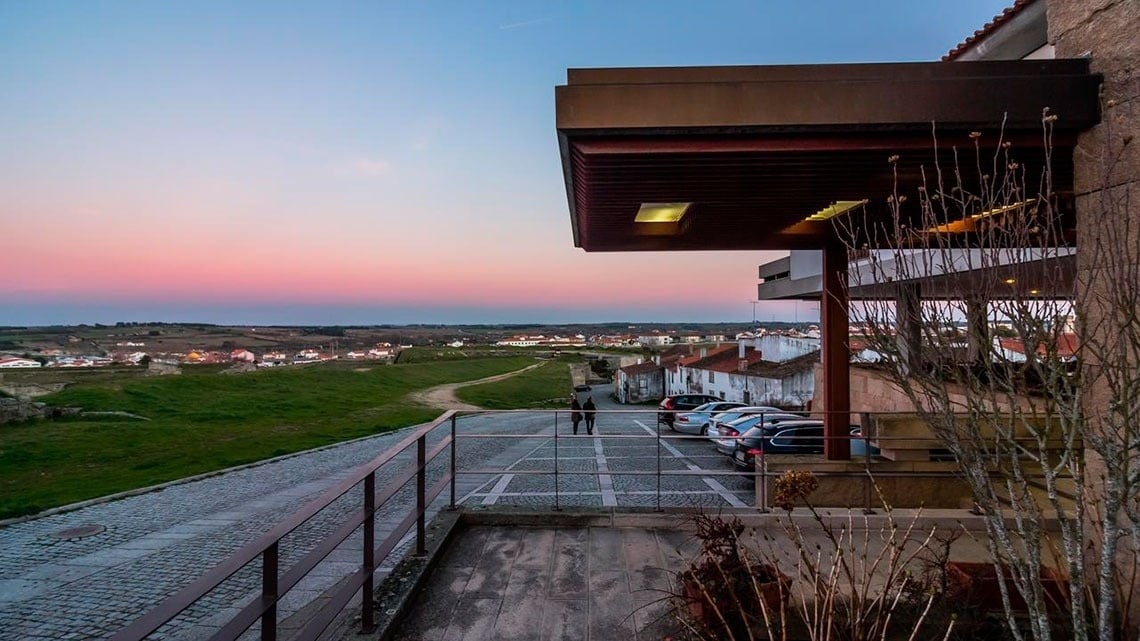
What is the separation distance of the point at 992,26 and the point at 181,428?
79.2 feet

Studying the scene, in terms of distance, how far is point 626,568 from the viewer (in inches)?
172

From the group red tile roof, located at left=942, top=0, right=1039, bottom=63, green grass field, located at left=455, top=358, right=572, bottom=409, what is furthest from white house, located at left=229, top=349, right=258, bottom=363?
red tile roof, located at left=942, top=0, right=1039, bottom=63

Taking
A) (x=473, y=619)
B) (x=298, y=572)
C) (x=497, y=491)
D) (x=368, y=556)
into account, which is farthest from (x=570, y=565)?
(x=497, y=491)

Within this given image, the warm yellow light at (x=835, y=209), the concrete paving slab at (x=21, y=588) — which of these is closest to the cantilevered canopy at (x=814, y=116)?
the warm yellow light at (x=835, y=209)

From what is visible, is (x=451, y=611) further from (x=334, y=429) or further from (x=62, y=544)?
(x=334, y=429)

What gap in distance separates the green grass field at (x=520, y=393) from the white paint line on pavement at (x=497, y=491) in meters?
22.0

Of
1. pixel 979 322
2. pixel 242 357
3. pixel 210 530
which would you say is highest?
pixel 979 322

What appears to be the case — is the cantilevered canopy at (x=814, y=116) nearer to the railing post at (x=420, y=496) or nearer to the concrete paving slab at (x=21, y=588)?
the railing post at (x=420, y=496)

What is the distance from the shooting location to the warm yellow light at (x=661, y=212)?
6094 millimetres

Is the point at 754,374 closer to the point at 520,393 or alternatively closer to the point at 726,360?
the point at 726,360

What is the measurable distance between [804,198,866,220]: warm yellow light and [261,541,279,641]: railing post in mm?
6047

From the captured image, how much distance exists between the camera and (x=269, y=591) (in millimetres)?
2090

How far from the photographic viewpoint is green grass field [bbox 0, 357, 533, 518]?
12273 millimetres

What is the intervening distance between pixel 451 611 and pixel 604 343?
130 metres
